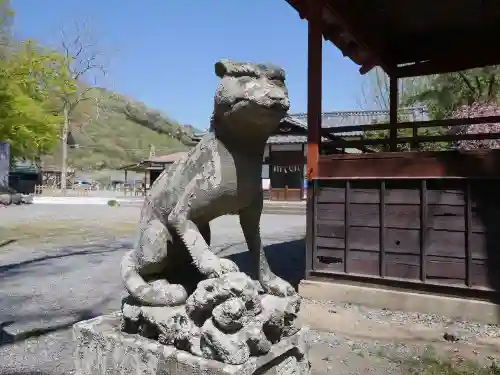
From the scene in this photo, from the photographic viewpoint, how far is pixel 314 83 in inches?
262

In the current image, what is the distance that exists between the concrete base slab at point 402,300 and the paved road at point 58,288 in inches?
56.3

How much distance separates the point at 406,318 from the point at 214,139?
4.45 m

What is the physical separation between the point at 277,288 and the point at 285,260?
7.25m

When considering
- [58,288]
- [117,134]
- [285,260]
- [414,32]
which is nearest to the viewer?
[58,288]

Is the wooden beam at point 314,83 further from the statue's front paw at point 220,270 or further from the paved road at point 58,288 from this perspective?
the statue's front paw at point 220,270

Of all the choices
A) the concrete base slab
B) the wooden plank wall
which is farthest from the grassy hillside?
the concrete base slab

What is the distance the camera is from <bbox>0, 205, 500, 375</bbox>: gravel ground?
4.15 meters

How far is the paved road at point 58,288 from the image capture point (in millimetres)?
4254

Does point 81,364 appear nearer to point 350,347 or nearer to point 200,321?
point 200,321

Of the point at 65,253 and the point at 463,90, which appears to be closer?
the point at 65,253

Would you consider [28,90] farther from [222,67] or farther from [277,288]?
[277,288]

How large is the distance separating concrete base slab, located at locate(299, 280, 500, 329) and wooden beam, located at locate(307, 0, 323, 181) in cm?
168

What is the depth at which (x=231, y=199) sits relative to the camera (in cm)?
242

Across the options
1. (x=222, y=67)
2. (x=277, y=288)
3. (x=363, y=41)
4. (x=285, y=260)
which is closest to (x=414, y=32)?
(x=363, y=41)
